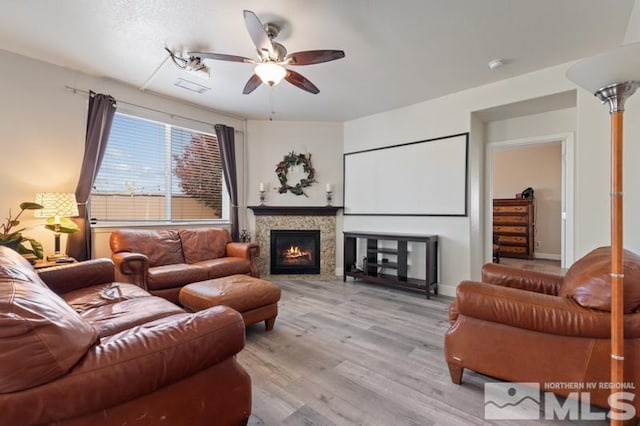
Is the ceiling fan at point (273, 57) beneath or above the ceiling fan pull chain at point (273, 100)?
beneath

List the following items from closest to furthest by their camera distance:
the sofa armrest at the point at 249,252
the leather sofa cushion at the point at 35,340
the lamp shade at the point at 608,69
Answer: the leather sofa cushion at the point at 35,340
the lamp shade at the point at 608,69
the sofa armrest at the point at 249,252

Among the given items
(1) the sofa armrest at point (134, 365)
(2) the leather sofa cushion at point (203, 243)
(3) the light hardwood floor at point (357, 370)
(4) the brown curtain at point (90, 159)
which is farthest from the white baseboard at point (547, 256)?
(4) the brown curtain at point (90, 159)

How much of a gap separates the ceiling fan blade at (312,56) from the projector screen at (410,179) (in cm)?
228

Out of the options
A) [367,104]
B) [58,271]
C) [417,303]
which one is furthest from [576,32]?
[58,271]

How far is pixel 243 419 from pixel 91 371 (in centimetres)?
73

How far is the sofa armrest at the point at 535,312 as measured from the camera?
140 cm

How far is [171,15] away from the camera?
2.28 meters

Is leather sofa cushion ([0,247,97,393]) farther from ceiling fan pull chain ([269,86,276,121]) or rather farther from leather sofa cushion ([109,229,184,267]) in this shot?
ceiling fan pull chain ([269,86,276,121])

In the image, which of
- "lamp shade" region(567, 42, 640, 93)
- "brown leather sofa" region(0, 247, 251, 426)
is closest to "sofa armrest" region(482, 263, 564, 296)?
"lamp shade" region(567, 42, 640, 93)

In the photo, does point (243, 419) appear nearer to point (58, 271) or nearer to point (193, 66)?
point (58, 271)

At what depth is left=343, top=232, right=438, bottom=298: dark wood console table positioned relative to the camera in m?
3.75
